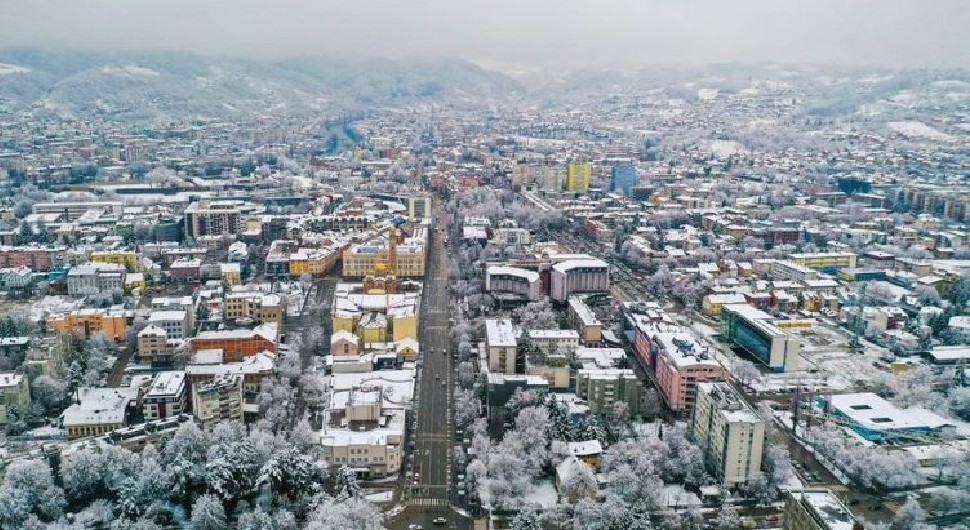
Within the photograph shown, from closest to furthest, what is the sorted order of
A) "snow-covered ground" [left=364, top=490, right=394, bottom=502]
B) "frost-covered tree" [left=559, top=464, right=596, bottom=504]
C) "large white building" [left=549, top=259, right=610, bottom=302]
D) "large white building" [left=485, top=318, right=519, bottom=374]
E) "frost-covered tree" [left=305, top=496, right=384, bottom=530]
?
"frost-covered tree" [left=305, top=496, right=384, bottom=530], "frost-covered tree" [left=559, top=464, right=596, bottom=504], "snow-covered ground" [left=364, top=490, right=394, bottom=502], "large white building" [left=485, top=318, right=519, bottom=374], "large white building" [left=549, top=259, right=610, bottom=302]

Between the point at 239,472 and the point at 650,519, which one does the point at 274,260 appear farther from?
the point at 650,519

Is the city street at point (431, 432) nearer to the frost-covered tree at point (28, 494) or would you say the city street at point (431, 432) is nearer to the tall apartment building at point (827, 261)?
the frost-covered tree at point (28, 494)

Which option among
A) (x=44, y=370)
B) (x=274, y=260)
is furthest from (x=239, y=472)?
(x=274, y=260)

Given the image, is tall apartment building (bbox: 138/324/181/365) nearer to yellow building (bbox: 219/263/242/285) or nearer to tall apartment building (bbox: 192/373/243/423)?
tall apartment building (bbox: 192/373/243/423)

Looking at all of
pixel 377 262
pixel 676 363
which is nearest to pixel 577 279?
pixel 377 262

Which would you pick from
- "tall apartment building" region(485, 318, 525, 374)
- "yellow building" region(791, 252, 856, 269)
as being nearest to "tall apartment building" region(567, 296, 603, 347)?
"tall apartment building" region(485, 318, 525, 374)

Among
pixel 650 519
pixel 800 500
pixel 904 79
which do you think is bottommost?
pixel 650 519

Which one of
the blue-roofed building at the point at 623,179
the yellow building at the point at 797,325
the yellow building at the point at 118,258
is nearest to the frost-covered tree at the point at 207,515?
the yellow building at the point at 797,325

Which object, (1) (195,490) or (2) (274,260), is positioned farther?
(2) (274,260)

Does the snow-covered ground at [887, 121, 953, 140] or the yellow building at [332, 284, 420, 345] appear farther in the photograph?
the snow-covered ground at [887, 121, 953, 140]
